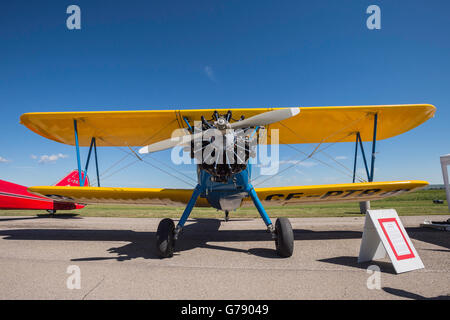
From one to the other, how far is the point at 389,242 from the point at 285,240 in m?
1.58

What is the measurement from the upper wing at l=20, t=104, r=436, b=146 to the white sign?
8.74ft

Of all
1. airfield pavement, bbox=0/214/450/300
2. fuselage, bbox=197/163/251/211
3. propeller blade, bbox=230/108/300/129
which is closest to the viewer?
airfield pavement, bbox=0/214/450/300

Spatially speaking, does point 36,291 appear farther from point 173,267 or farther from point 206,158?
point 206,158

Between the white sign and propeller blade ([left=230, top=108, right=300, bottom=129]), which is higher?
propeller blade ([left=230, top=108, right=300, bottom=129])

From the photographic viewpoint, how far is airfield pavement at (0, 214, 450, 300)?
261cm

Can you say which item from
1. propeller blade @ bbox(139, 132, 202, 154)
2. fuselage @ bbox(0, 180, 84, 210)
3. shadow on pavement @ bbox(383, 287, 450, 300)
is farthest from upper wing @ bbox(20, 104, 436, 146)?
fuselage @ bbox(0, 180, 84, 210)

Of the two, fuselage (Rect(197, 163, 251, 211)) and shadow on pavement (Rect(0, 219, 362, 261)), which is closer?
fuselage (Rect(197, 163, 251, 211))

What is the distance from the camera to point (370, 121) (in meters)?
6.88

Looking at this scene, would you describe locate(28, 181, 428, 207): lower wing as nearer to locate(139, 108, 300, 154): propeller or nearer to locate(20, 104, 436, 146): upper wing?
locate(20, 104, 436, 146): upper wing

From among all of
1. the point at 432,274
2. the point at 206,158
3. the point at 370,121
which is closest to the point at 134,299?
the point at 206,158

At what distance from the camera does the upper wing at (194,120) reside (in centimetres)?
579

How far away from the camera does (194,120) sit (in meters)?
6.09

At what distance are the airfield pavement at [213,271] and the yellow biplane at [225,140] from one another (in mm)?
631
